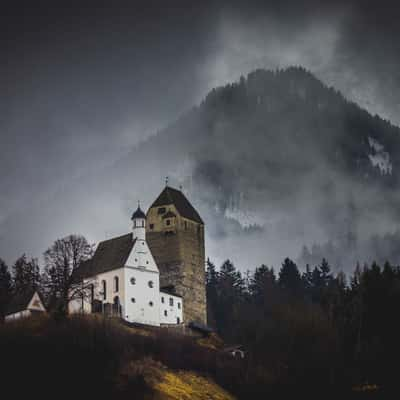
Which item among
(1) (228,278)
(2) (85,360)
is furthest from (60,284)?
(1) (228,278)

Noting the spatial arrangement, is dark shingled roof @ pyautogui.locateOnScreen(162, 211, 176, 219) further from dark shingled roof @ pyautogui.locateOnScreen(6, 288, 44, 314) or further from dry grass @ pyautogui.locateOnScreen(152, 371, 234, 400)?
dry grass @ pyautogui.locateOnScreen(152, 371, 234, 400)

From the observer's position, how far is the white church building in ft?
266

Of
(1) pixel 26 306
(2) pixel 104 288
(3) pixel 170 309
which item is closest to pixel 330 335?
(3) pixel 170 309

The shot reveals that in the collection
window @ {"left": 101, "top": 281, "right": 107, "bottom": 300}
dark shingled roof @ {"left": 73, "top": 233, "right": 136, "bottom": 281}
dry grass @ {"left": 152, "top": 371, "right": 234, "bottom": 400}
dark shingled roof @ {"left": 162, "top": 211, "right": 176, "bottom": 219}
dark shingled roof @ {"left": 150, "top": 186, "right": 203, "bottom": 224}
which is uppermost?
dark shingled roof @ {"left": 150, "top": 186, "right": 203, "bottom": 224}

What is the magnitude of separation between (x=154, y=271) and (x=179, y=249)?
8384 millimetres

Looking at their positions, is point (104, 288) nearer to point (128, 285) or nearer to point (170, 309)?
point (128, 285)

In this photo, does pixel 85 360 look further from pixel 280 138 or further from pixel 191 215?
pixel 280 138

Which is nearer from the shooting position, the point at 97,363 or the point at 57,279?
the point at 97,363

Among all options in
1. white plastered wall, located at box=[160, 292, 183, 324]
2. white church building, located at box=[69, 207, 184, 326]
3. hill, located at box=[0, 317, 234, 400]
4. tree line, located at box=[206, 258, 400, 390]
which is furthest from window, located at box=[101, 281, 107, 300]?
tree line, located at box=[206, 258, 400, 390]

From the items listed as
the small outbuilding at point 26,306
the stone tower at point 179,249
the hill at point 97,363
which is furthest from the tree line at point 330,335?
the small outbuilding at point 26,306

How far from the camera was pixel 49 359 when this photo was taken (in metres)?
64.4

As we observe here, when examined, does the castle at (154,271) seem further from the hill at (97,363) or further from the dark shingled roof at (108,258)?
the hill at (97,363)

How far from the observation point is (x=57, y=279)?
80500mm

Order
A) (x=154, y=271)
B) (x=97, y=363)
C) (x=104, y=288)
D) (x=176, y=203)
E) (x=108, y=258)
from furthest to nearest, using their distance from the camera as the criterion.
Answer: (x=176, y=203) < (x=108, y=258) < (x=154, y=271) < (x=104, y=288) < (x=97, y=363)
